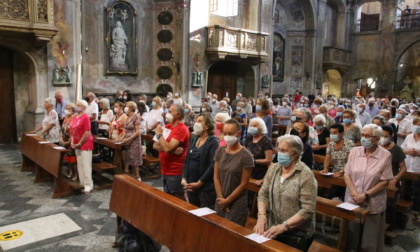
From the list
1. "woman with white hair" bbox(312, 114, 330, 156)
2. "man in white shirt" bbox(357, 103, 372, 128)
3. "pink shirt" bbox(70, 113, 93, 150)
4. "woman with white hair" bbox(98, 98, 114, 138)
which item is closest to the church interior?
"pink shirt" bbox(70, 113, 93, 150)

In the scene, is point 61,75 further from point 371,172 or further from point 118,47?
point 371,172

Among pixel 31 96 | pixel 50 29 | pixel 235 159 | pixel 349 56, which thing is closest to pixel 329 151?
pixel 235 159

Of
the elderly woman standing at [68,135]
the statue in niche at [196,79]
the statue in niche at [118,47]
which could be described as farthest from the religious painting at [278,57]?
the elderly woman standing at [68,135]

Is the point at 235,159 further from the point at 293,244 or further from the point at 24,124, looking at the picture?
the point at 24,124

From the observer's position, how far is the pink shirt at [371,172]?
405cm

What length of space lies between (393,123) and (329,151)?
411cm

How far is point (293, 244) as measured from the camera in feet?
9.64

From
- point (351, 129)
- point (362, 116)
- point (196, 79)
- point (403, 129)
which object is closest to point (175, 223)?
point (351, 129)

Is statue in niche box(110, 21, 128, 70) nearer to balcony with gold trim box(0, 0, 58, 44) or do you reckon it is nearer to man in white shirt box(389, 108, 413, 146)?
balcony with gold trim box(0, 0, 58, 44)

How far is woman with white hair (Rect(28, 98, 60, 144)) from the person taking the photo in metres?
7.56

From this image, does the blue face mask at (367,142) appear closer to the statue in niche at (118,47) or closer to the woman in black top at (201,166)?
the woman in black top at (201,166)

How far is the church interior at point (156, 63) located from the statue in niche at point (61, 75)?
0.03m

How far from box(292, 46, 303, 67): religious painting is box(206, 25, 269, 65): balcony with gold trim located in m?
4.60

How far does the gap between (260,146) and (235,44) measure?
473 inches
